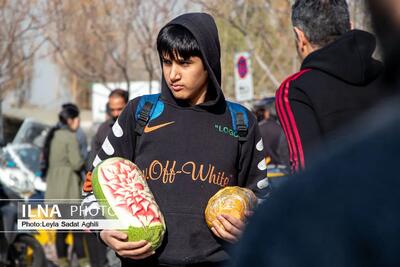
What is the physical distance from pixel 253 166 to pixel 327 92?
0.58 metres

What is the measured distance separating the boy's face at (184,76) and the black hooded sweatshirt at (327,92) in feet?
1.65

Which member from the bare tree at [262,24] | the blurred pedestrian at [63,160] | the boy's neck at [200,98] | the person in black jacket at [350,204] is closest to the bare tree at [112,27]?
the bare tree at [262,24]

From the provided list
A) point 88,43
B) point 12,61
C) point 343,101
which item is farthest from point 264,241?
point 88,43

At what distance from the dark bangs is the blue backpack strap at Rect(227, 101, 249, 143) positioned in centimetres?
27

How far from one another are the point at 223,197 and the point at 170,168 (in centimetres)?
25

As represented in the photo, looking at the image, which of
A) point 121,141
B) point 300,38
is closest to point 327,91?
point 300,38

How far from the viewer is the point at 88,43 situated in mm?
22500

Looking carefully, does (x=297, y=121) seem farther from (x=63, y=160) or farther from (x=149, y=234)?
(x=63, y=160)

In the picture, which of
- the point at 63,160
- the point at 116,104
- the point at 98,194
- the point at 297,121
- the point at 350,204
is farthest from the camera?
the point at 63,160

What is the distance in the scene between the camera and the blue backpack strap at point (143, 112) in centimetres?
343

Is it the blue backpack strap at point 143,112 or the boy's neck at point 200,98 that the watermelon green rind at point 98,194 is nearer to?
the blue backpack strap at point 143,112

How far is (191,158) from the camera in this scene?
11.2 feet

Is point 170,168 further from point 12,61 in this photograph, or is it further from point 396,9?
point 12,61

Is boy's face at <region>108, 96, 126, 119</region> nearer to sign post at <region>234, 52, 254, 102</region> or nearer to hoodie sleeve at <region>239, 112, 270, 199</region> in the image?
hoodie sleeve at <region>239, 112, 270, 199</region>
